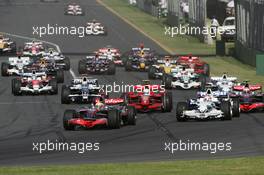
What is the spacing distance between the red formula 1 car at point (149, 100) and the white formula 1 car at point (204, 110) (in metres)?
2.77

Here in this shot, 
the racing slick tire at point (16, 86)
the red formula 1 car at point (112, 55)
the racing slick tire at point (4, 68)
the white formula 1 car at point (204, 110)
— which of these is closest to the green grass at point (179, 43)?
the red formula 1 car at point (112, 55)

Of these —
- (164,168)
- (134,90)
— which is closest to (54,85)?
(134,90)

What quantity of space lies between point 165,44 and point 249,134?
57.3 meters

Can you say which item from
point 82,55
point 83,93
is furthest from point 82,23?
point 83,93

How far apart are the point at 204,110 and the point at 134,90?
781cm

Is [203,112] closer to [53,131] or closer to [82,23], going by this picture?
[53,131]

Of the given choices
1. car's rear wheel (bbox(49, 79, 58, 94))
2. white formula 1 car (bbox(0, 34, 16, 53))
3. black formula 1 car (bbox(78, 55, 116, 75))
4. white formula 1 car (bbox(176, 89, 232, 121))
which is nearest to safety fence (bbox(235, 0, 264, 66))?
black formula 1 car (bbox(78, 55, 116, 75))

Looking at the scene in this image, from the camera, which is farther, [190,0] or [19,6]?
[19,6]

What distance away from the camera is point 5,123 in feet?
139

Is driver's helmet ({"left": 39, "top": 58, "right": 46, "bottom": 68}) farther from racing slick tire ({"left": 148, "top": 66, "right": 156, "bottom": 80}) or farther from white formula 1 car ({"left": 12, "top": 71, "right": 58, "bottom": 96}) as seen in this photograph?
racing slick tire ({"left": 148, "top": 66, "right": 156, "bottom": 80})

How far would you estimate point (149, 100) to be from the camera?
4509 cm

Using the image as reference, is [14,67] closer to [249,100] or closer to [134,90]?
[134,90]

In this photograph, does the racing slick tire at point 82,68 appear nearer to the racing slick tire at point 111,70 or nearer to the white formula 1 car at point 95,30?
the racing slick tire at point 111,70

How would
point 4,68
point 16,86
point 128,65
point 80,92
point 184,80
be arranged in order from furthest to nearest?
point 128,65
point 4,68
point 184,80
point 16,86
point 80,92
